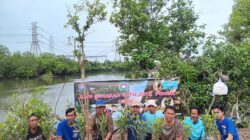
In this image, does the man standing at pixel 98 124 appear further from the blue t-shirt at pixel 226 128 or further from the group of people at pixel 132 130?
the blue t-shirt at pixel 226 128

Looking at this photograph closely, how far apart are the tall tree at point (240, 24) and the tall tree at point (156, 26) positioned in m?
8.56

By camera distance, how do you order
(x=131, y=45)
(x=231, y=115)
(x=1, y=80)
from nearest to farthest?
1. (x=231, y=115)
2. (x=131, y=45)
3. (x=1, y=80)

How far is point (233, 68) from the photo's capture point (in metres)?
9.60

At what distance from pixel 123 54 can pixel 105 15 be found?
1.77 m

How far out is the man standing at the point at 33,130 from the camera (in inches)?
193

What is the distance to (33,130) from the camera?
5.00 m

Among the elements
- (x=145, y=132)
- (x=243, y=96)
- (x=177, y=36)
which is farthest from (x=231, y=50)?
(x=145, y=132)

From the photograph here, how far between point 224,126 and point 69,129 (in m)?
2.35

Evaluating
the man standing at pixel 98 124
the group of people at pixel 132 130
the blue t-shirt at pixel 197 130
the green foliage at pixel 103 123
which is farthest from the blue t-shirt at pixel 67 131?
the blue t-shirt at pixel 197 130

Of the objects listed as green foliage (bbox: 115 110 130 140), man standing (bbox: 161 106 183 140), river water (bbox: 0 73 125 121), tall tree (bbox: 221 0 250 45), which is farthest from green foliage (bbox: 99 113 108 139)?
tall tree (bbox: 221 0 250 45)

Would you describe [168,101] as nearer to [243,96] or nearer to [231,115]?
[231,115]

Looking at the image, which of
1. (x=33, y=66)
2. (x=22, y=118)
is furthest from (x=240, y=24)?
(x=33, y=66)

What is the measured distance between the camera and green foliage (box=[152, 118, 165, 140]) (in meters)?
4.89

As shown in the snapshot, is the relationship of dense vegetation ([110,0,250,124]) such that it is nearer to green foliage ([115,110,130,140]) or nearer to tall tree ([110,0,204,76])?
tall tree ([110,0,204,76])
